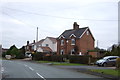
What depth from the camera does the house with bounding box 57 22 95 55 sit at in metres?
61.5

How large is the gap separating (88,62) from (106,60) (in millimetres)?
4184

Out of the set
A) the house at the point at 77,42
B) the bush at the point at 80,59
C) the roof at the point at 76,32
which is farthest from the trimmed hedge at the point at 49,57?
the roof at the point at 76,32

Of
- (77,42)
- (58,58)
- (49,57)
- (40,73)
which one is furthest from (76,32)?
(40,73)

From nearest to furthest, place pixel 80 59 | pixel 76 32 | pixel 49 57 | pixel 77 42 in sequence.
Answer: pixel 80 59 < pixel 49 57 < pixel 77 42 < pixel 76 32

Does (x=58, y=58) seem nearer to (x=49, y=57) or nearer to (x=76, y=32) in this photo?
(x=49, y=57)

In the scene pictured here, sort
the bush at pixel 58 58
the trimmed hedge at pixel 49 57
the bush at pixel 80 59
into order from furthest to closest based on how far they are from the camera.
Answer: the trimmed hedge at pixel 49 57, the bush at pixel 58 58, the bush at pixel 80 59

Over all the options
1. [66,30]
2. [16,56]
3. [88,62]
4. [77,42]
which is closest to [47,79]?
[88,62]

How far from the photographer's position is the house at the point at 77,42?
202 ft

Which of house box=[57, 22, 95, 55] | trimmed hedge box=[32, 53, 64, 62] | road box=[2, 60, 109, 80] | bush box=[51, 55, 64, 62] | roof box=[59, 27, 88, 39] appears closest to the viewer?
road box=[2, 60, 109, 80]

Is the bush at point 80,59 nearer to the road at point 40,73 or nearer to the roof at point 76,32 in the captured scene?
the road at point 40,73

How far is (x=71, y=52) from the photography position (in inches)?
2453

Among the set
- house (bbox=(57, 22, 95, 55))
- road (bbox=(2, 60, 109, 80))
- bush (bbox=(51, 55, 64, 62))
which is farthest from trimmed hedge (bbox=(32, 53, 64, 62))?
road (bbox=(2, 60, 109, 80))

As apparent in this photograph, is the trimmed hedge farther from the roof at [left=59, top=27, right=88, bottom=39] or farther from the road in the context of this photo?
the road

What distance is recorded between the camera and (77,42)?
203 feet
